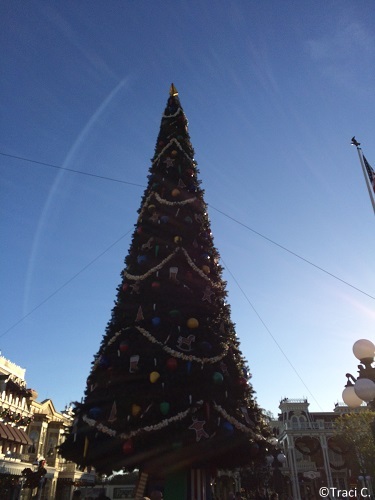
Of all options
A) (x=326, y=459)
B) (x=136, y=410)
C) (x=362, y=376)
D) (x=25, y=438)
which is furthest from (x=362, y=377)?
(x=326, y=459)

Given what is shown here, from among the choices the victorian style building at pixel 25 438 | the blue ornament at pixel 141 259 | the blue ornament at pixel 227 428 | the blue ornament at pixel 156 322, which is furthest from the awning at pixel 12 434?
the blue ornament at pixel 227 428

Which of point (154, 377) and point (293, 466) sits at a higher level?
point (154, 377)

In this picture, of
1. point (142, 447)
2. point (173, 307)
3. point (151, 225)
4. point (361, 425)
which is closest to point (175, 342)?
point (173, 307)

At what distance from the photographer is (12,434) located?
82.5ft

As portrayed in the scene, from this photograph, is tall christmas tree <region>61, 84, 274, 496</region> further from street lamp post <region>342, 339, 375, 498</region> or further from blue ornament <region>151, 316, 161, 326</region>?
street lamp post <region>342, 339, 375, 498</region>

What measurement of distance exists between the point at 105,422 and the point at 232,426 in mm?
2796

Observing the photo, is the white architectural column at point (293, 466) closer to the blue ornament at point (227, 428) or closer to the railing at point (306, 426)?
the railing at point (306, 426)

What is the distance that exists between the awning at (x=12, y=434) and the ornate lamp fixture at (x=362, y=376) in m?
23.7

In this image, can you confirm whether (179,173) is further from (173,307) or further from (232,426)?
(232,426)

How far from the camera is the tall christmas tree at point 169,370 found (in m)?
7.75

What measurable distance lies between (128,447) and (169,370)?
68.6 inches

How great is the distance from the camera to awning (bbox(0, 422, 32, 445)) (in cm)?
2369

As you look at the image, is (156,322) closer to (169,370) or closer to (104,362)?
(169,370)

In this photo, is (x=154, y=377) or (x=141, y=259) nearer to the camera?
(x=154, y=377)
